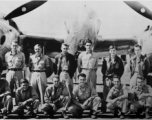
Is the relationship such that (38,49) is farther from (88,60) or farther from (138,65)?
(138,65)

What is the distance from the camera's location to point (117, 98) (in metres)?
2.71

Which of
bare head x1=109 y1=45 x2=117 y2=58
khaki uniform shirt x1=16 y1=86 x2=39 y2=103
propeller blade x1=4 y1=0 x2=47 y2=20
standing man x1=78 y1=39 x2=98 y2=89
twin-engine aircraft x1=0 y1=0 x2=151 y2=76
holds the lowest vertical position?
khaki uniform shirt x1=16 y1=86 x2=39 y2=103

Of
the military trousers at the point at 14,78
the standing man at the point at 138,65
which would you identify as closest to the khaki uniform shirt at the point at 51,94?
the military trousers at the point at 14,78

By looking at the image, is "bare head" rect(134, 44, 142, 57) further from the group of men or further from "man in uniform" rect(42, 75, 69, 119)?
"man in uniform" rect(42, 75, 69, 119)

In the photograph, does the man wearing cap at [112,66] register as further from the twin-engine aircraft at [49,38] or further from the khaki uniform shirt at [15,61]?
the khaki uniform shirt at [15,61]

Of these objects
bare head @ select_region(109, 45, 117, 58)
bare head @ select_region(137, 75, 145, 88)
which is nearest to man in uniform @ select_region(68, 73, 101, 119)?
bare head @ select_region(109, 45, 117, 58)

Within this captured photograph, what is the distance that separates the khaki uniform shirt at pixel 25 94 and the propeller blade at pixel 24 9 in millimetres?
916

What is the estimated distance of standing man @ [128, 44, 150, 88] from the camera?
2.72 meters

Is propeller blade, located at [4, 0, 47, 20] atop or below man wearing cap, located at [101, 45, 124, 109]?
atop

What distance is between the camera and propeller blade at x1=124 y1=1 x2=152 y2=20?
272 centimetres

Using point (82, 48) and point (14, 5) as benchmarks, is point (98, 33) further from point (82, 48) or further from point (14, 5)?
point (14, 5)

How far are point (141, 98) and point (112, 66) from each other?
21.8 inches

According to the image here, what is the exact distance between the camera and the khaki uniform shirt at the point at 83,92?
8.82 ft

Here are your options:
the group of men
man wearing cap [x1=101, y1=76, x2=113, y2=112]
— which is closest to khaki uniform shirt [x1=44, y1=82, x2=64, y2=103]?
the group of men
